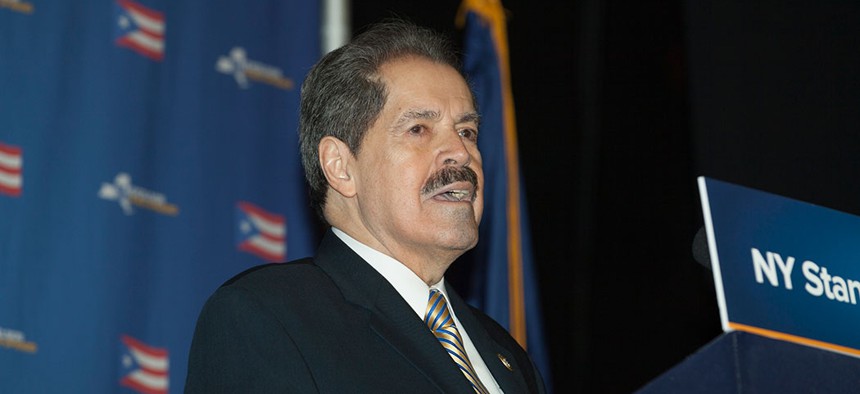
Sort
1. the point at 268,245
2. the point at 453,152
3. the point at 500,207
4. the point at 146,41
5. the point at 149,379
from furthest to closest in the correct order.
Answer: the point at 500,207
the point at 268,245
the point at 146,41
the point at 149,379
the point at 453,152

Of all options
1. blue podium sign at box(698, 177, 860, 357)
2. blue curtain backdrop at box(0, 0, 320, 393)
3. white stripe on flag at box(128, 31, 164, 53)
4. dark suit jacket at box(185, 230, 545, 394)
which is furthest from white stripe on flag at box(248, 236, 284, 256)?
blue podium sign at box(698, 177, 860, 357)

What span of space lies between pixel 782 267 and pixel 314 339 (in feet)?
2.71

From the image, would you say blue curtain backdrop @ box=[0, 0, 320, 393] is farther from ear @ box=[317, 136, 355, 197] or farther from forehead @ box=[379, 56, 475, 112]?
forehead @ box=[379, 56, 475, 112]

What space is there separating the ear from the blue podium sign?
114cm

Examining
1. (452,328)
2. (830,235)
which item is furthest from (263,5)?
(830,235)

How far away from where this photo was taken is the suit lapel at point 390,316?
192 cm

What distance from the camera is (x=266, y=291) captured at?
1.90 m

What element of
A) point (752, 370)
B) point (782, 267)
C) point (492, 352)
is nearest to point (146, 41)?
point (492, 352)

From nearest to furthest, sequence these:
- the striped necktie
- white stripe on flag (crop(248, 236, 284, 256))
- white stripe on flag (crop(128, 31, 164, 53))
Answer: the striped necktie, white stripe on flag (crop(128, 31, 164, 53)), white stripe on flag (crop(248, 236, 284, 256))

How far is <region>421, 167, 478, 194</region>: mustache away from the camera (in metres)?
2.27

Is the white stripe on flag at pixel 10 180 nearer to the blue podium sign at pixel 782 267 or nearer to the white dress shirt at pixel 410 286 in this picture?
the white dress shirt at pixel 410 286

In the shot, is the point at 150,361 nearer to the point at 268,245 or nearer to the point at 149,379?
the point at 149,379

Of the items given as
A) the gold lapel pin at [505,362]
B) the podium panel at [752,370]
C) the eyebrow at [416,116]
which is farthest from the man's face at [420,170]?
the podium panel at [752,370]

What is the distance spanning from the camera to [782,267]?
1.38 meters
